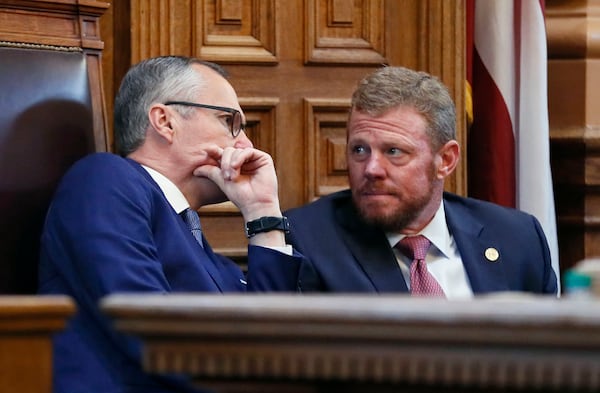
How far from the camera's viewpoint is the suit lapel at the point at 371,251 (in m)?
2.85

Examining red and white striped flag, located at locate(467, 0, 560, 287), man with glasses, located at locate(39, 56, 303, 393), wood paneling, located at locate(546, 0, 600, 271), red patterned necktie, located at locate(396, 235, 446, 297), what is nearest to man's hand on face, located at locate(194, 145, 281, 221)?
man with glasses, located at locate(39, 56, 303, 393)

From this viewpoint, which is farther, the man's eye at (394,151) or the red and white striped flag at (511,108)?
the red and white striped flag at (511,108)

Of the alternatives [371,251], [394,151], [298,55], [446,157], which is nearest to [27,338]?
[371,251]

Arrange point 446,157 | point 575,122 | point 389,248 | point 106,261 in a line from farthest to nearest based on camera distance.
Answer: point 575,122 < point 446,157 < point 389,248 < point 106,261

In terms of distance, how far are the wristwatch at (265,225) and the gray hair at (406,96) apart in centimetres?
38

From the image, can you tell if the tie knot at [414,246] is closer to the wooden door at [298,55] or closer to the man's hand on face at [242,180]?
the man's hand on face at [242,180]

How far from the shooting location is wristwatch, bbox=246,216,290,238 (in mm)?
2771

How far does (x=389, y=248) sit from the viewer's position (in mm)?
2920

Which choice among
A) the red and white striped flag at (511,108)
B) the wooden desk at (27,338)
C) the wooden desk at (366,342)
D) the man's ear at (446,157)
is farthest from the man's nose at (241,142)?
the wooden desk at (366,342)

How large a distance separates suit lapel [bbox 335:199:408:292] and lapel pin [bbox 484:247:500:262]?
235 mm

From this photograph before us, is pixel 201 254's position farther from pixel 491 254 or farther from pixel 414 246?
pixel 491 254

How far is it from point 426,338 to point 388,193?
5.64 feet

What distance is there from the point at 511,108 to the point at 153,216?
4.98 feet

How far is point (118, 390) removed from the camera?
2363 mm
